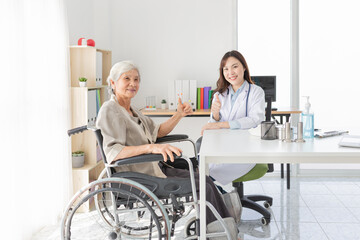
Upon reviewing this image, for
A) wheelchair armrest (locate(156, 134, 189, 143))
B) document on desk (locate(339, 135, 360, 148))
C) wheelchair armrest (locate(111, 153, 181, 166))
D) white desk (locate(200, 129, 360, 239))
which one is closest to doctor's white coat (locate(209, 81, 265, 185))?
wheelchair armrest (locate(156, 134, 189, 143))

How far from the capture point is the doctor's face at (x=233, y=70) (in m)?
3.20

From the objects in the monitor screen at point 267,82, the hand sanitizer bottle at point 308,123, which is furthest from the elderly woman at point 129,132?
the monitor screen at point 267,82

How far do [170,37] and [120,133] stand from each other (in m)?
2.78

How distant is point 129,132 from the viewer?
8.59ft

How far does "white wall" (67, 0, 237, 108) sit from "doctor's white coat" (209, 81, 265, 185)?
180 centimetres

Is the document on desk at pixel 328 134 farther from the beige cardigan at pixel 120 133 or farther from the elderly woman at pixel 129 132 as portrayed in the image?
the beige cardigan at pixel 120 133

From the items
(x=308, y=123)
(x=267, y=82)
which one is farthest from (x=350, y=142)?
(x=267, y=82)

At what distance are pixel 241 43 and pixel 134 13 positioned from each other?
4.06ft

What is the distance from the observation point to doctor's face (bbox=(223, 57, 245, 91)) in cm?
320

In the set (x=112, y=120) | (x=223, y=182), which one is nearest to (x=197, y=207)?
(x=112, y=120)

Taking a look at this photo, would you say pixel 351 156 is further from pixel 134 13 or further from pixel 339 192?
pixel 134 13

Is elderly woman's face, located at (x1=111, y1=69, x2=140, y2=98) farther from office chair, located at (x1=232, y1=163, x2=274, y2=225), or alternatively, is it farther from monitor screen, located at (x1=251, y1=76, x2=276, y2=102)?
monitor screen, located at (x1=251, y1=76, x2=276, y2=102)

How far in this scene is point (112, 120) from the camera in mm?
2479

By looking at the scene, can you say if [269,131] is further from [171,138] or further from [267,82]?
[267,82]
